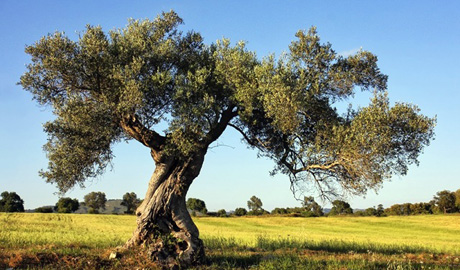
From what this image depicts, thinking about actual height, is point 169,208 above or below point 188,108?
below

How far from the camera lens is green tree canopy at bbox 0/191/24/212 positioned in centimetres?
11353

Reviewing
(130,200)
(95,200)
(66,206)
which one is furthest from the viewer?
(95,200)

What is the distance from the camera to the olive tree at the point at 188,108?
62.3ft


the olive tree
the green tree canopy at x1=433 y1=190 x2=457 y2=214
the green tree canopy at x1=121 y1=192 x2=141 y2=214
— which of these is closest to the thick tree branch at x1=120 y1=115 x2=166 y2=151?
the olive tree

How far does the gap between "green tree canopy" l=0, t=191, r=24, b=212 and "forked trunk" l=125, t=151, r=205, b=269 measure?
361 feet

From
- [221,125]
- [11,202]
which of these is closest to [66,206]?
[11,202]

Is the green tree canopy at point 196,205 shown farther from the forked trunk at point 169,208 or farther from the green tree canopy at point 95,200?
the forked trunk at point 169,208

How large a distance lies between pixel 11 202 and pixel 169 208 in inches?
4452

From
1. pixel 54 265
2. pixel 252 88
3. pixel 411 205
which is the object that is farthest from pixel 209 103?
pixel 411 205

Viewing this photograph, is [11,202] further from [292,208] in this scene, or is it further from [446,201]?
[446,201]

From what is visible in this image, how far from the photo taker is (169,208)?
20.8 m

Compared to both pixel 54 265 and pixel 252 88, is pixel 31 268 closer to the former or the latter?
pixel 54 265

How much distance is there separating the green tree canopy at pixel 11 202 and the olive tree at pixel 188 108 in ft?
351

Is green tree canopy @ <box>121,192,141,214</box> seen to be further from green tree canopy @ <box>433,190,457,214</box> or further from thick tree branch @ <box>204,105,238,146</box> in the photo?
thick tree branch @ <box>204,105,238,146</box>
